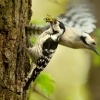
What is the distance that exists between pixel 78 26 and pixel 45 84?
1.89ft

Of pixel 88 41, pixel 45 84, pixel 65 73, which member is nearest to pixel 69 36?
pixel 88 41

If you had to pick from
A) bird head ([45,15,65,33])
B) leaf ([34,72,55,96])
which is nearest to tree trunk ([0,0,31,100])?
bird head ([45,15,65,33])

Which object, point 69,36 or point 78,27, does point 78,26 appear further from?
point 69,36

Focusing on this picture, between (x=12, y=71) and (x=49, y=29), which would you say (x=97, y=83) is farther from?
(x=12, y=71)

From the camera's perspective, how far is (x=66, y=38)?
11.8 ft

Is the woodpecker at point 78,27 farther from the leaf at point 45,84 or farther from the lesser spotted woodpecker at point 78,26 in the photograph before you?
the leaf at point 45,84

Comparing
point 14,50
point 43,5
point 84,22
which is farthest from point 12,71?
point 43,5

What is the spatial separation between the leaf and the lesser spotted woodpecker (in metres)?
0.32

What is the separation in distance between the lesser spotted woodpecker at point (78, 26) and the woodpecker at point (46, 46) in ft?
0.37

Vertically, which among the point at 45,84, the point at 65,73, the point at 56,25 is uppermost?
the point at 56,25

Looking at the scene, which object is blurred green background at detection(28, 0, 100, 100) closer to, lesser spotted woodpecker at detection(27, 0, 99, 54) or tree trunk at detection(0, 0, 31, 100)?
lesser spotted woodpecker at detection(27, 0, 99, 54)

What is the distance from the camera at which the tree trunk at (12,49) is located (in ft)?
10.2

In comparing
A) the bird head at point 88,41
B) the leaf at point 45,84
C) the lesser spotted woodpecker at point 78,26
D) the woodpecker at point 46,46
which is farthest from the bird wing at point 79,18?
the leaf at point 45,84

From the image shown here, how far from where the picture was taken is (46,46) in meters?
3.49
